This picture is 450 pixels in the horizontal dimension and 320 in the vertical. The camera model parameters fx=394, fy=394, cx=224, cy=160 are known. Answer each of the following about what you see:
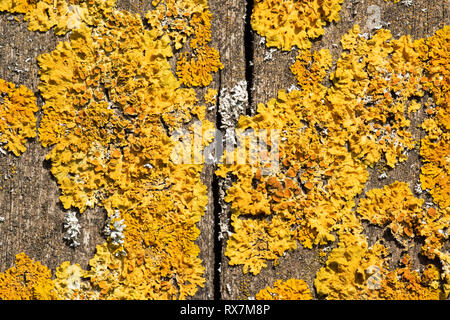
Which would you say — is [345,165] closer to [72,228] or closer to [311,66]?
[311,66]

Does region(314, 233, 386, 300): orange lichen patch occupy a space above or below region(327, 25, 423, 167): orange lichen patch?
below

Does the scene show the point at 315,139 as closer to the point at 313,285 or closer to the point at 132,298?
the point at 313,285

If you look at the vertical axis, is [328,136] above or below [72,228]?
above

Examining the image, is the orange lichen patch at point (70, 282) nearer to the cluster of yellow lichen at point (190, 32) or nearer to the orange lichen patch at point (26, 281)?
the orange lichen patch at point (26, 281)

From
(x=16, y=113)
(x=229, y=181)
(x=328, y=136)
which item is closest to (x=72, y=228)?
(x=16, y=113)

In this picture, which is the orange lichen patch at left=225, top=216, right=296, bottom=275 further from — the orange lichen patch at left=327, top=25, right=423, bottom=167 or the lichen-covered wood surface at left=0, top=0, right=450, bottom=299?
the orange lichen patch at left=327, top=25, right=423, bottom=167

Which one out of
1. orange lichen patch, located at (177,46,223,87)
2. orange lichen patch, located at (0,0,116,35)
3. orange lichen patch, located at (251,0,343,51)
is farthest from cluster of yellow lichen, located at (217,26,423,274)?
orange lichen patch, located at (0,0,116,35)
